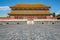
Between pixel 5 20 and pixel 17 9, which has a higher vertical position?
pixel 17 9

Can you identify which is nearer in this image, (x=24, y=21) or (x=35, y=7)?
(x=24, y=21)

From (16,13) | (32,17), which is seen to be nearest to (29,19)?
(32,17)

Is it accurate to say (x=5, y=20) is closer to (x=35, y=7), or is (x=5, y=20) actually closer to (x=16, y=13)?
(x=16, y=13)

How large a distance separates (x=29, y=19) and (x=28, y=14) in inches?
114

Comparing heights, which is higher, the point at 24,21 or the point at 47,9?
the point at 47,9

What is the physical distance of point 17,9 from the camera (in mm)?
62188

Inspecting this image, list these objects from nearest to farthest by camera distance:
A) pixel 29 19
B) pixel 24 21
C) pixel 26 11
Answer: pixel 24 21, pixel 29 19, pixel 26 11

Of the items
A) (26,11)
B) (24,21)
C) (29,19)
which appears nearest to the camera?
(24,21)

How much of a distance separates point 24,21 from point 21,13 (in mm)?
8549

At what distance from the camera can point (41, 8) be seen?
61.8 meters

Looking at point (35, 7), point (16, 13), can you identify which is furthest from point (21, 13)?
point (35, 7)

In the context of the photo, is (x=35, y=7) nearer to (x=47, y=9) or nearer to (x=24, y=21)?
(x=47, y=9)

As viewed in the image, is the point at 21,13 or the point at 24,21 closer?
the point at 24,21

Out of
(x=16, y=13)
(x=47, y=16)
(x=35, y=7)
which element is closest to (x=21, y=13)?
(x=16, y=13)
